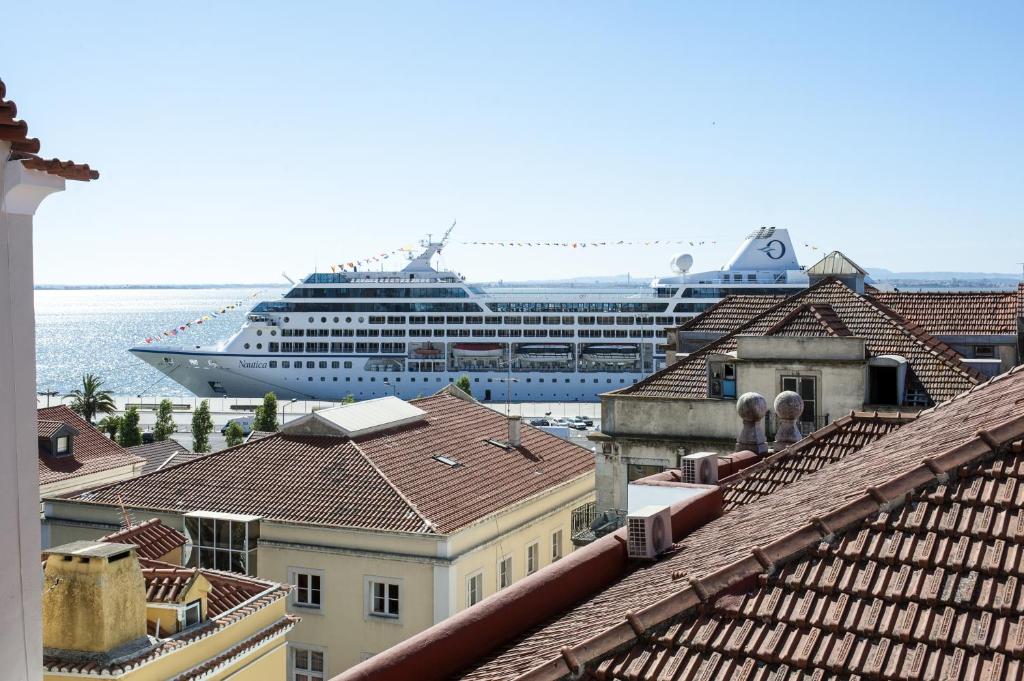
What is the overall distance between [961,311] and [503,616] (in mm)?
21277

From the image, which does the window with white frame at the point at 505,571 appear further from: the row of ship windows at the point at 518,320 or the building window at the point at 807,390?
the row of ship windows at the point at 518,320

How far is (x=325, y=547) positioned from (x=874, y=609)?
14.6 meters

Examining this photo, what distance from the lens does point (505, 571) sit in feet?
66.0

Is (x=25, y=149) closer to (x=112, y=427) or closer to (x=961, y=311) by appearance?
(x=961, y=311)

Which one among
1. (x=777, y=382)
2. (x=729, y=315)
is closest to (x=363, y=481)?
(x=777, y=382)

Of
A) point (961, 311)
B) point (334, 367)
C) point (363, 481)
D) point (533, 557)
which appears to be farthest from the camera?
point (334, 367)

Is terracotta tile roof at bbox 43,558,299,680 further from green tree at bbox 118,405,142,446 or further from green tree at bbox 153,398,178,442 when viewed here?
green tree at bbox 153,398,178,442

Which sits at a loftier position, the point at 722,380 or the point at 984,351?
the point at 984,351

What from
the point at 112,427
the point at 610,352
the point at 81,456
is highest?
the point at 81,456

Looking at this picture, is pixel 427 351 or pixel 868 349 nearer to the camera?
pixel 868 349

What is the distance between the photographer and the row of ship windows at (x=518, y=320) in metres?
85.2

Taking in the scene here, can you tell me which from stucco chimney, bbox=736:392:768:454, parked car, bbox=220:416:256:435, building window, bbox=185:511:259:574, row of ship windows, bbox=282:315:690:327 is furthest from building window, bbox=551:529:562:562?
row of ship windows, bbox=282:315:690:327

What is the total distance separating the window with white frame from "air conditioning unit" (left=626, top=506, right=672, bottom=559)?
39.1 feet

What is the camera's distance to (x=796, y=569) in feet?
17.0
